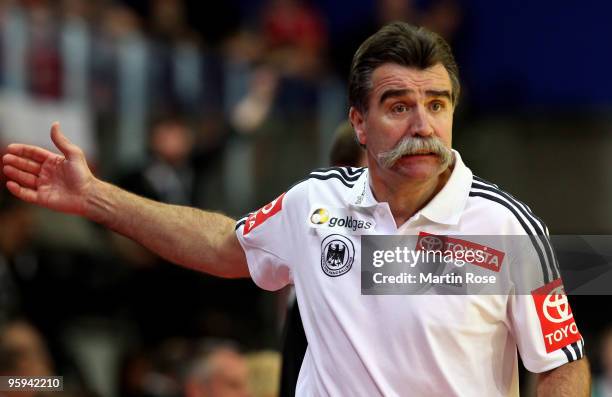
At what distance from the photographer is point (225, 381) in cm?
716

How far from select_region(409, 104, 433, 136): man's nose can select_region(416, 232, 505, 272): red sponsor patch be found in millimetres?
366

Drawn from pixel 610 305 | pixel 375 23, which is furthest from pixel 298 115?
pixel 610 305

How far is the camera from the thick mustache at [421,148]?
13.6ft

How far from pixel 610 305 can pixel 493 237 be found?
2399 mm

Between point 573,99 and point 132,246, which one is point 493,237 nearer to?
point 132,246

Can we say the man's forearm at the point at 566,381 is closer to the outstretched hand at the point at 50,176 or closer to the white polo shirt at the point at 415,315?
the white polo shirt at the point at 415,315

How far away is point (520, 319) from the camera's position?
12.9 feet

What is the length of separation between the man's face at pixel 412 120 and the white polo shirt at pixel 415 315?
14cm

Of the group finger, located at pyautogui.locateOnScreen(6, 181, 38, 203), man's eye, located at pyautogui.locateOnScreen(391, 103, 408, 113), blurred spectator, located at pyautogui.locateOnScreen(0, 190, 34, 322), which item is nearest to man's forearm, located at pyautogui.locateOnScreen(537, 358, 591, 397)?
man's eye, located at pyautogui.locateOnScreen(391, 103, 408, 113)

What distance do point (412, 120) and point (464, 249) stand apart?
0.51 metres

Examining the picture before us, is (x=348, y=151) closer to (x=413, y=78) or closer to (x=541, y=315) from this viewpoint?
(x=413, y=78)

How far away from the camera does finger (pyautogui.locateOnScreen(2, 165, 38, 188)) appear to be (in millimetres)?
4922

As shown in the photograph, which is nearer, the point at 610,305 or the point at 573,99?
the point at 610,305

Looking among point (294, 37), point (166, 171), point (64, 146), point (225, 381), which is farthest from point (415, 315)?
point (294, 37)
